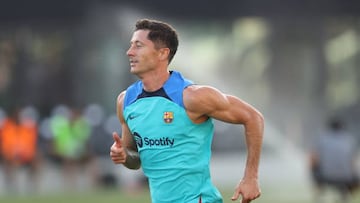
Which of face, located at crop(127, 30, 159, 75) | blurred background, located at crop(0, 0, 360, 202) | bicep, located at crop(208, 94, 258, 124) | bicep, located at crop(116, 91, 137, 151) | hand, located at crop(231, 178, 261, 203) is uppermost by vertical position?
face, located at crop(127, 30, 159, 75)

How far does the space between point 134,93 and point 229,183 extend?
70.7 ft

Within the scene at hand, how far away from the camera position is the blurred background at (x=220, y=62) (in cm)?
3631

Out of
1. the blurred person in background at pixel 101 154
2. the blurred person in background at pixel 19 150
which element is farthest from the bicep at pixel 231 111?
the blurred person in background at pixel 101 154

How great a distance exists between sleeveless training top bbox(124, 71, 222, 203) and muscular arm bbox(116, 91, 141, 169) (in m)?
0.23

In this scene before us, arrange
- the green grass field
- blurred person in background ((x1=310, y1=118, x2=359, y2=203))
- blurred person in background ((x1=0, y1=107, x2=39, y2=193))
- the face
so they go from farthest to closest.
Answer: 1. blurred person in background ((x1=0, y1=107, x2=39, y2=193))
2. the green grass field
3. blurred person in background ((x1=310, y1=118, x2=359, y2=203))
4. the face

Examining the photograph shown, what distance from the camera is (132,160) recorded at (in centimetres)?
923

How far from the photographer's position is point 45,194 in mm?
27797

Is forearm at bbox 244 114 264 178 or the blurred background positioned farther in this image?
the blurred background

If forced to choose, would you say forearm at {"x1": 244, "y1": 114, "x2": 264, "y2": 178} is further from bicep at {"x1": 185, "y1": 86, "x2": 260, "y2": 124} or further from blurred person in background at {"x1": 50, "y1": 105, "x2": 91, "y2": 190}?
blurred person in background at {"x1": 50, "y1": 105, "x2": 91, "y2": 190}

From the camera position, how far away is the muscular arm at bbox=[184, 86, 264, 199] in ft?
29.0

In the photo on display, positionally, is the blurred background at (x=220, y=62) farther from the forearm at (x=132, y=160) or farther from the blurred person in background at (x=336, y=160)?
the forearm at (x=132, y=160)

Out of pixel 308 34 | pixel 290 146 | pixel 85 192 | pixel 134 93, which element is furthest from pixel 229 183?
pixel 134 93

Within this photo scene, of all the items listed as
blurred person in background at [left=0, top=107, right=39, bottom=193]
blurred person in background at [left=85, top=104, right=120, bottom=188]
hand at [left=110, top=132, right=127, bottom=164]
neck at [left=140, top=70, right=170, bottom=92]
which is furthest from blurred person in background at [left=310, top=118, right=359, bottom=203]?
hand at [left=110, top=132, right=127, bottom=164]

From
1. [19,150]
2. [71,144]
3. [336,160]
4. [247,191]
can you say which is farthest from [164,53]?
[71,144]
